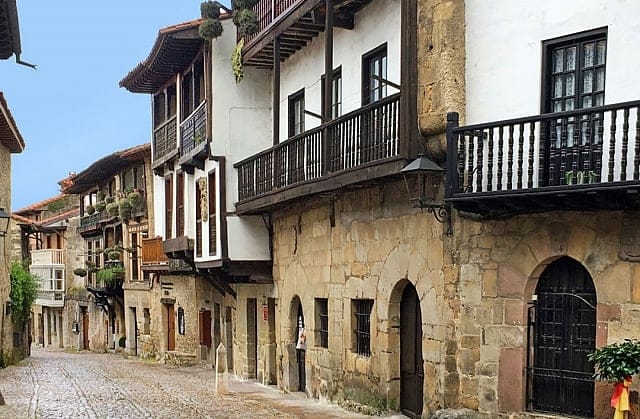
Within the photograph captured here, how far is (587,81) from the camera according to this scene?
945 centimetres

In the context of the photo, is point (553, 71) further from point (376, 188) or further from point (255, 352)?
point (255, 352)

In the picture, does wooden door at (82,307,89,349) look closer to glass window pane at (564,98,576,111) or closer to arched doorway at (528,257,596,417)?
arched doorway at (528,257,596,417)

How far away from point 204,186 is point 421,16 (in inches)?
371

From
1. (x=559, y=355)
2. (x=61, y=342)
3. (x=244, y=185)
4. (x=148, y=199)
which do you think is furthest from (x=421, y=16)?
(x=61, y=342)

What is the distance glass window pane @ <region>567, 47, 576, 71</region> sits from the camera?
31.5ft

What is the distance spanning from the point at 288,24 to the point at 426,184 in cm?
481

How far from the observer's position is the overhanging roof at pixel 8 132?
21.6 metres

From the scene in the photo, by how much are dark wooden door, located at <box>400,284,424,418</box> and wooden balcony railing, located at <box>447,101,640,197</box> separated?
2942 mm

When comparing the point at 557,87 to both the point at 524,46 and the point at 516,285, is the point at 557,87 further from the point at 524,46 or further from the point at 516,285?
the point at 516,285

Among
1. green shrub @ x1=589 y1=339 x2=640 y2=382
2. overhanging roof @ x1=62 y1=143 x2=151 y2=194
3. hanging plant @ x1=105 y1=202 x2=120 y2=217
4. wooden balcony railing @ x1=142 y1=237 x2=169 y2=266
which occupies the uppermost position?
overhanging roof @ x1=62 y1=143 x2=151 y2=194

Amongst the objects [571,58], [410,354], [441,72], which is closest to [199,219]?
[410,354]

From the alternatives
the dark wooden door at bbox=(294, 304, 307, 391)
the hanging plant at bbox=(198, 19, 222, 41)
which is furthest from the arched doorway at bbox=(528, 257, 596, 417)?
the hanging plant at bbox=(198, 19, 222, 41)

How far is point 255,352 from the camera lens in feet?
65.4

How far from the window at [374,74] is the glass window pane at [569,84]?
3550 mm
